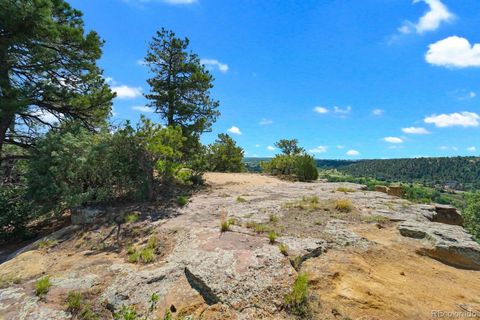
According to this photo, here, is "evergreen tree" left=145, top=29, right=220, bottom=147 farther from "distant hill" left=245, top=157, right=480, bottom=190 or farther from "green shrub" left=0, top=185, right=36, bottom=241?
"distant hill" left=245, top=157, right=480, bottom=190

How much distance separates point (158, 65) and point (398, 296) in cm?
1795

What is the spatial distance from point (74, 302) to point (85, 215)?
5143mm

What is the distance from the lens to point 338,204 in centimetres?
923

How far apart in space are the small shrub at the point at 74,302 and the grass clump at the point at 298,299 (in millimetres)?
3419

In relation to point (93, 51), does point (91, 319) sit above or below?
below

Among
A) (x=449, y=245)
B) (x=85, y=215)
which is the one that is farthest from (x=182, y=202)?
(x=449, y=245)

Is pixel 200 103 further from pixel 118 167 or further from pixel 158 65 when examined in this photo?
pixel 118 167

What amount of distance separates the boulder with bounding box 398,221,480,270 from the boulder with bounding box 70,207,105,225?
889 centimetres

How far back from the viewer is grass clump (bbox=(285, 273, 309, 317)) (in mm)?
4316

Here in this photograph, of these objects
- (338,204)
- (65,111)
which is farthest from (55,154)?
(338,204)

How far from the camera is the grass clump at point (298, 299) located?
4316mm

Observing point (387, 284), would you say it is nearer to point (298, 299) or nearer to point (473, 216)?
point (298, 299)

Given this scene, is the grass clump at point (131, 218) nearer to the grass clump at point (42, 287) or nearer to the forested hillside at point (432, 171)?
the grass clump at point (42, 287)

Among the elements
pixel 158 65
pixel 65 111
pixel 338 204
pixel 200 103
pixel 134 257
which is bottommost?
pixel 134 257
